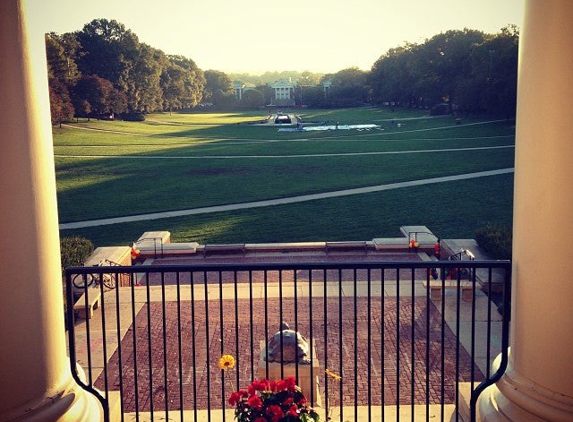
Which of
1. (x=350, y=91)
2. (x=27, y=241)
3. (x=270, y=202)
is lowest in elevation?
(x=270, y=202)

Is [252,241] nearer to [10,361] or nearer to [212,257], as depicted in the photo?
[212,257]

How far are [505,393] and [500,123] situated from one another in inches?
2343

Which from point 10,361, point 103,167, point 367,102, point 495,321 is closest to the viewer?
point 10,361

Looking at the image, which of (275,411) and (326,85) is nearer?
(275,411)

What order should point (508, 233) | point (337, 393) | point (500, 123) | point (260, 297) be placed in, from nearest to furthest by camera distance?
point (337, 393)
point (260, 297)
point (508, 233)
point (500, 123)

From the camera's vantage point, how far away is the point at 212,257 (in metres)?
17.8

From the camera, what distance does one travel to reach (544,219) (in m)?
4.28

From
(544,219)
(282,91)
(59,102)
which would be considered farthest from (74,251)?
(282,91)

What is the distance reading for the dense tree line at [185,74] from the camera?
59.8m

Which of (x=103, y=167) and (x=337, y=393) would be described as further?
(x=103, y=167)

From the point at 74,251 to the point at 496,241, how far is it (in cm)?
1028

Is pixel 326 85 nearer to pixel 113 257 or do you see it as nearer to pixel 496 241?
pixel 496 241

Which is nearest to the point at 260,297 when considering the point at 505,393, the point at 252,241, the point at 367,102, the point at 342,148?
the point at 252,241

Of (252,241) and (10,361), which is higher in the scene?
(10,361)
